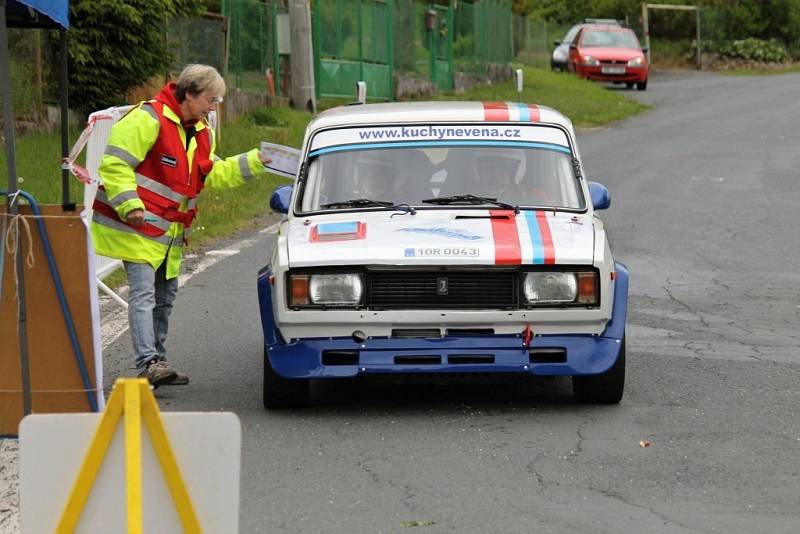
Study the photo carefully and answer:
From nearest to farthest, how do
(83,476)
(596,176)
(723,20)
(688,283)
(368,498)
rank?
(83,476) < (368,498) < (688,283) < (596,176) < (723,20)

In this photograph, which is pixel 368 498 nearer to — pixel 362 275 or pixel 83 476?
pixel 362 275

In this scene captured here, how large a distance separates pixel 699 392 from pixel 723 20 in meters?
48.8

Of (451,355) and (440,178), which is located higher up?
(440,178)

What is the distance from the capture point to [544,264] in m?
7.90

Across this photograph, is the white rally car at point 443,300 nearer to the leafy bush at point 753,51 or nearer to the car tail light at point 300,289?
the car tail light at point 300,289

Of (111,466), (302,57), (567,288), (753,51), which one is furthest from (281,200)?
(753,51)

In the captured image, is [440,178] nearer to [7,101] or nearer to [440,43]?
[7,101]

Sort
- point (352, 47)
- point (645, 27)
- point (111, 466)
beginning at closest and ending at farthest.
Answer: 1. point (111, 466)
2. point (352, 47)
3. point (645, 27)

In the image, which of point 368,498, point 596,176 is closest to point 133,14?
point 596,176

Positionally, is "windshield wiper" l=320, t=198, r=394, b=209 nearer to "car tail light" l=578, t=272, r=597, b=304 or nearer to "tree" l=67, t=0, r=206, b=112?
"car tail light" l=578, t=272, r=597, b=304

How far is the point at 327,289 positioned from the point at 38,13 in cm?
205

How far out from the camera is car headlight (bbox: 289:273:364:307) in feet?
26.0

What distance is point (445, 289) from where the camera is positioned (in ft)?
26.0

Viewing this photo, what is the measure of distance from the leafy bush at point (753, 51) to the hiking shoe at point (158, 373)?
A: 48.6 m
